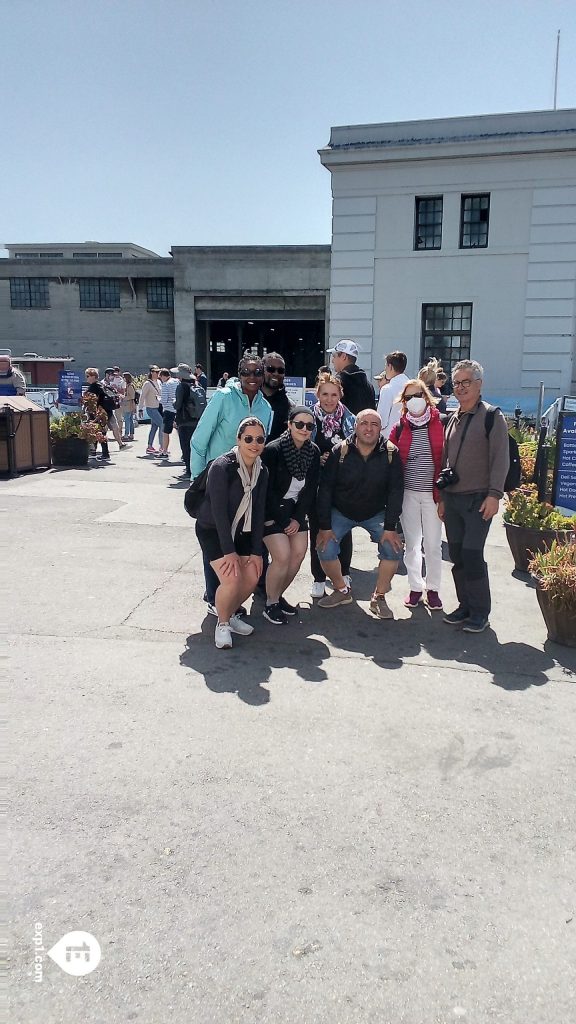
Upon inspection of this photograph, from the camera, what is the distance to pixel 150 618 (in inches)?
219

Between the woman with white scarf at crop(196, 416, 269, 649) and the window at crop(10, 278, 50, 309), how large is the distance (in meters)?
34.4

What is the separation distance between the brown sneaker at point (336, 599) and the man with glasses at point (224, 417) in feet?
3.20

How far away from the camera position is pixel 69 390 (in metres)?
16.7

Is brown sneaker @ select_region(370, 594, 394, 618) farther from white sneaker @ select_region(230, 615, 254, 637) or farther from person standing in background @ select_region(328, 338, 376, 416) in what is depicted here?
person standing in background @ select_region(328, 338, 376, 416)

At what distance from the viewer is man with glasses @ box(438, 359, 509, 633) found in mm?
5262

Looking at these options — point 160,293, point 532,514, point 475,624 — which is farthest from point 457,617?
point 160,293

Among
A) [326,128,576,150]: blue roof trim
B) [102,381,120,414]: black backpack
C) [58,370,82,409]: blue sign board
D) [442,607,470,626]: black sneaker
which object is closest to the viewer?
[442,607,470,626]: black sneaker

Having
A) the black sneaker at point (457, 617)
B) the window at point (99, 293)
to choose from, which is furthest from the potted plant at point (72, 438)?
the window at point (99, 293)

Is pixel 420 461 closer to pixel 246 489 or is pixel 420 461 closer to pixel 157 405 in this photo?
pixel 246 489

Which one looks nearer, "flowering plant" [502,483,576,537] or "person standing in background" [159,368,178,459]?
"flowering plant" [502,483,576,537]

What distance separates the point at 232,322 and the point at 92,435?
2416 cm

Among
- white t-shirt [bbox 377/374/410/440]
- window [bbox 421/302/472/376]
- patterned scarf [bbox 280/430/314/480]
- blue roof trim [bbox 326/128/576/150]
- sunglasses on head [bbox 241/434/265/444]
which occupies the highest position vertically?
blue roof trim [bbox 326/128/576/150]

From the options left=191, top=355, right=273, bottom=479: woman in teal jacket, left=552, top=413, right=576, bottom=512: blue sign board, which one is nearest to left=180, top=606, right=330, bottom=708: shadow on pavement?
left=191, top=355, right=273, bottom=479: woman in teal jacket

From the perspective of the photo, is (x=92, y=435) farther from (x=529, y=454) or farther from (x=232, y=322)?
(x=232, y=322)
